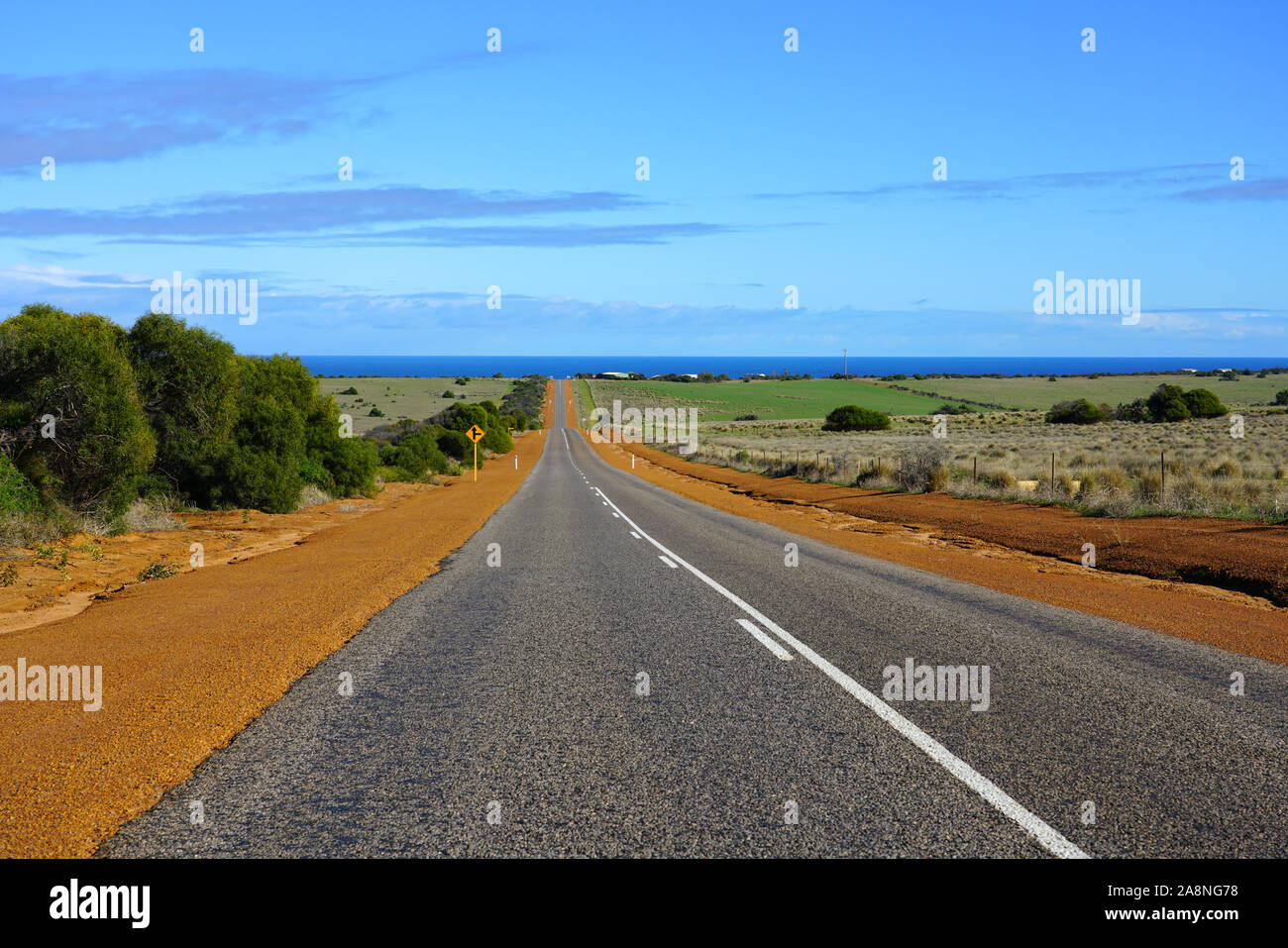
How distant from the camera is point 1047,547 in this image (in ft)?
51.9

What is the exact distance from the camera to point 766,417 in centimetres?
10456

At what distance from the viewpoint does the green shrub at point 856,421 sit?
79.4 m

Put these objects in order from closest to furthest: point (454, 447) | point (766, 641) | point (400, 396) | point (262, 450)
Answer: point (766, 641)
point (262, 450)
point (454, 447)
point (400, 396)

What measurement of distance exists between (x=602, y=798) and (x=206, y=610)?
737cm

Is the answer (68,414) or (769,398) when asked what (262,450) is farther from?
(769,398)

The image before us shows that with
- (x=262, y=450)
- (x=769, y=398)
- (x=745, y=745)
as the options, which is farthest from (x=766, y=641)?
(x=769, y=398)

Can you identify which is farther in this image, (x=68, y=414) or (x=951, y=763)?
(x=68, y=414)

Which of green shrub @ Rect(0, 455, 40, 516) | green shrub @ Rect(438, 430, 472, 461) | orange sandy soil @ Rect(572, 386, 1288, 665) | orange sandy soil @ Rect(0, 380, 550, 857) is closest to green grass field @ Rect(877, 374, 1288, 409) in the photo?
green shrub @ Rect(438, 430, 472, 461)

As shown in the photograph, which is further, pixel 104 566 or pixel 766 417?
pixel 766 417

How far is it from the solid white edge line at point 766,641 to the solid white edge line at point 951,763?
0.43ft

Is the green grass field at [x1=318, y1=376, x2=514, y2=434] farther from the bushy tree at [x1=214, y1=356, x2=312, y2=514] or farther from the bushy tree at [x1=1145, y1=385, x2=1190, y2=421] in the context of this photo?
the bushy tree at [x1=1145, y1=385, x2=1190, y2=421]

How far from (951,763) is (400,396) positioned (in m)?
121
